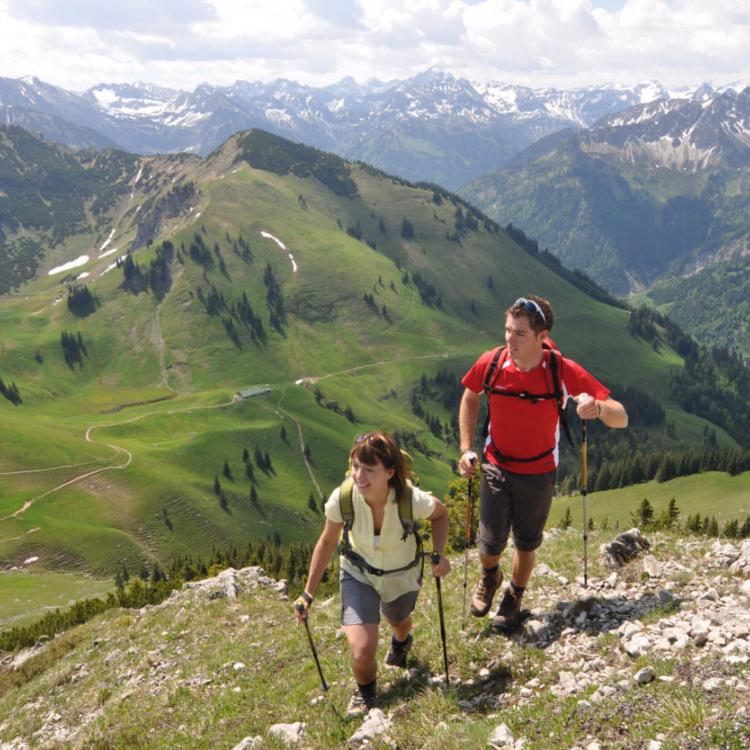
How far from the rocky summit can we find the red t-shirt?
3.81 metres

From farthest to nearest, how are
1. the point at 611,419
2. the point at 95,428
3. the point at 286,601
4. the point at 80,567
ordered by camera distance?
the point at 95,428
the point at 80,567
the point at 286,601
the point at 611,419

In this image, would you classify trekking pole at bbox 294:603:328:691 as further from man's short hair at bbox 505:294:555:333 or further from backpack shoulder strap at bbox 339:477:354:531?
man's short hair at bbox 505:294:555:333

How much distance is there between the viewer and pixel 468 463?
12.4m

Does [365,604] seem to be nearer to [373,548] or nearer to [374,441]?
[373,548]

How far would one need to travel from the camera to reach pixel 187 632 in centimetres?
2264

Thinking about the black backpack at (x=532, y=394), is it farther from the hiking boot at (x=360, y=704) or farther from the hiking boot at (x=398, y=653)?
the hiking boot at (x=360, y=704)

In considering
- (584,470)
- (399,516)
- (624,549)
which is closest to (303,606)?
(399,516)

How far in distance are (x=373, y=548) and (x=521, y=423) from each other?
399cm

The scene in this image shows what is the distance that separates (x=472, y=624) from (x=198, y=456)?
183m

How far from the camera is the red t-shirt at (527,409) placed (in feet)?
38.0

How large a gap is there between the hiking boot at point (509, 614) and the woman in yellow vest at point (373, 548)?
257 cm

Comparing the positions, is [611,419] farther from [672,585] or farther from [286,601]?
[286,601]

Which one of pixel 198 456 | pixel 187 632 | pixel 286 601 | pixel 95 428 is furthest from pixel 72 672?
pixel 95 428

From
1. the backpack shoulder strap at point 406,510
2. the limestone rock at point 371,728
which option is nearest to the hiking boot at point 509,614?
the limestone rock at point 371,728
